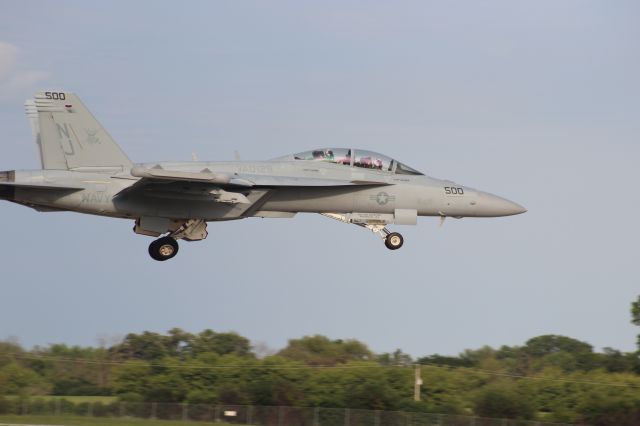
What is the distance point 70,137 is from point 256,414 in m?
A: 12.6

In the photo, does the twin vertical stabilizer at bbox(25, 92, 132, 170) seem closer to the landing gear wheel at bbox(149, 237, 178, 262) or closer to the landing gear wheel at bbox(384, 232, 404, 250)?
the landing gear wheel at bbox(149, 237, 178, 262)

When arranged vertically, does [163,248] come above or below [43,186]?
below

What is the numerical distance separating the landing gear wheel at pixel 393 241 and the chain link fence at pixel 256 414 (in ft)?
22.9

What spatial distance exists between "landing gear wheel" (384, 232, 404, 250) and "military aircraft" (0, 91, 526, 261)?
3 centimetres

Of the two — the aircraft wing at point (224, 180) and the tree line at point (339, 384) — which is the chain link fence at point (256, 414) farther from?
the aircraft wing at point (224, 180)

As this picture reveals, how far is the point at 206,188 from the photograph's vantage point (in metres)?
29.2

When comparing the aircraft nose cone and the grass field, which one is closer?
the grass field

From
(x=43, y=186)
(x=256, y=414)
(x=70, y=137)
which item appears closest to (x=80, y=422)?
(x=256, y=414)

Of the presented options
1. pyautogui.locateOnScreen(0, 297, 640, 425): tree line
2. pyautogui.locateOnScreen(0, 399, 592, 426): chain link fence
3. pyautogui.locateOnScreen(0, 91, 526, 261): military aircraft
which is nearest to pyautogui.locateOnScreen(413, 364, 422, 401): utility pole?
pyautogui.locateOnScreen(0, 297, 640, 425): tree line

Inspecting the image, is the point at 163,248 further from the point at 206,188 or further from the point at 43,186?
the point at 43,186

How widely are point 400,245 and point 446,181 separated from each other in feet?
→ 7.64

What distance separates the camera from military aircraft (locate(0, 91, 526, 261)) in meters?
29.5

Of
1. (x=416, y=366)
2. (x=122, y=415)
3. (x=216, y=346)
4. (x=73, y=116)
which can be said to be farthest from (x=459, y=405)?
(x=216, y=346)

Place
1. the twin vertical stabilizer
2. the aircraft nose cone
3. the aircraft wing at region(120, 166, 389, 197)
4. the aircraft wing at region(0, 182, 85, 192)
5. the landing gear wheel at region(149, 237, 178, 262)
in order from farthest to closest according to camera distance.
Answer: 1. the aircraft nose cone
2. the landing gear wheel at region(149, 237, 178, 262)
3. the twin vertical stabilizer
4. the aircraft wing at region(0, 182, 85, 192)
5. the aircraft wing at region(120, 166, 389, 197)
